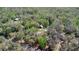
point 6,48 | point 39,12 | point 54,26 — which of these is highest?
point 39,12

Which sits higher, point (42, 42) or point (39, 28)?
point (39, 28)

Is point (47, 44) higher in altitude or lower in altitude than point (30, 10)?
lower

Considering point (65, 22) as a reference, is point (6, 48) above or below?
below
